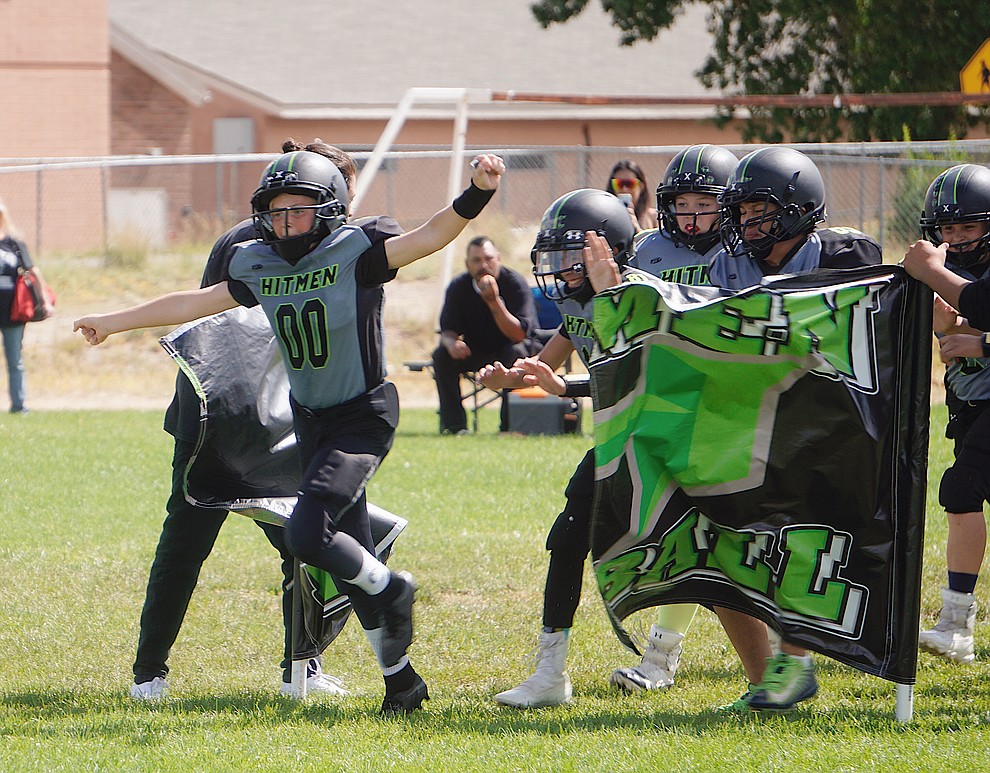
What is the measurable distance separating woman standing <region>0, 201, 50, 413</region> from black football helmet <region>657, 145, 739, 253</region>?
32.6 ft

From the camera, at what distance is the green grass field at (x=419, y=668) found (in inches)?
170

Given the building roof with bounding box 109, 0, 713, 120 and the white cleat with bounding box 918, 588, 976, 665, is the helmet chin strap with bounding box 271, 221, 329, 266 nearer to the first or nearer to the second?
the white cleat with bounding box 918, 588, 976, 665

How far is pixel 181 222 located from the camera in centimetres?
2436

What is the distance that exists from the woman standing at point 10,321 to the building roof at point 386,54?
15.5 meters

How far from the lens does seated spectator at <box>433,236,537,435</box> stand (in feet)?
40.2

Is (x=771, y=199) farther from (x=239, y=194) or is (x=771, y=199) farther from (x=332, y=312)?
(x=239, y=194)

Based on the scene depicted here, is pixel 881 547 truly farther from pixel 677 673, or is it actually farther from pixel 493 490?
pixel 493 490

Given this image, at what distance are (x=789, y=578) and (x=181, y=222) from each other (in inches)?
836

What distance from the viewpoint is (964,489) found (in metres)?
5.64

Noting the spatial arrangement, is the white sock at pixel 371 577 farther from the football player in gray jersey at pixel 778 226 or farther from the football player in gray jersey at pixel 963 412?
the football player in gray jersey at pixel 963 412

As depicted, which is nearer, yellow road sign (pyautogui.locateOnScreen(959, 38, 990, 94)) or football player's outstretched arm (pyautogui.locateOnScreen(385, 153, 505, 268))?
football player's outstretched arm (pyautogui.locateOnScreen(385, 153, 505, 268))

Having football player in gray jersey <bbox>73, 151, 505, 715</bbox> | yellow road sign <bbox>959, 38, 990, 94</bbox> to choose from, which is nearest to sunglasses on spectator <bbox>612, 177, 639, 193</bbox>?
yellow road sign <bbox>959, 38, 990, 94</bbox>

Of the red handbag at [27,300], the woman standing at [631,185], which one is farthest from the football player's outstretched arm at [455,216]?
the red handbag at [27,300]

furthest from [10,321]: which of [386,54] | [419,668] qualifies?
[386,54]
